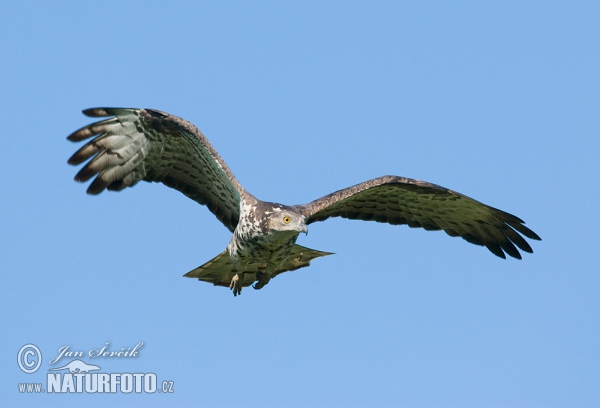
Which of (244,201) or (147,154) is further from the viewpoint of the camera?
(147,154)

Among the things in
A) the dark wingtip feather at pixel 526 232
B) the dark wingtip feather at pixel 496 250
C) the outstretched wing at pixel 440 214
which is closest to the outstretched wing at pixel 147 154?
the outstretched wing at pixel 440 214

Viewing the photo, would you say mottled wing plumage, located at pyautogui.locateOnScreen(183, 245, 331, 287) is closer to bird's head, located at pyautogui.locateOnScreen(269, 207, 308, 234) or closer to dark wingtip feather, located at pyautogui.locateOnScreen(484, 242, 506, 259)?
bird's head, located at pyautogui.locateOnScreen(269, 207, 308, 234)

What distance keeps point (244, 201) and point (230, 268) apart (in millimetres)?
1376

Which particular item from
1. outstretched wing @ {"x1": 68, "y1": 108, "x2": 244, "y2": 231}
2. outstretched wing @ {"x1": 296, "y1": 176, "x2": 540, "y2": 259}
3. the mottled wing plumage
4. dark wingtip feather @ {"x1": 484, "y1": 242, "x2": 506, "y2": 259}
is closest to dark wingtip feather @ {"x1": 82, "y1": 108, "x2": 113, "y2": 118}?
outstretched wing @ {"x1": 68, "y1": 108, "x2": 244, "y2": 231}

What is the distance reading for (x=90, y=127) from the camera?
14070 millimetres

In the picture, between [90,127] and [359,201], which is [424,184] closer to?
[359,201]

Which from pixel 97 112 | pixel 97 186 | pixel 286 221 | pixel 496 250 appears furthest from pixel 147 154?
pixel 496 250

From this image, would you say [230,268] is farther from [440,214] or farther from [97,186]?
[440,214]

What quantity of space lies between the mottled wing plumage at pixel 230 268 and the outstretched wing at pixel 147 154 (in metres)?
0.91

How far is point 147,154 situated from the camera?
14.4 m

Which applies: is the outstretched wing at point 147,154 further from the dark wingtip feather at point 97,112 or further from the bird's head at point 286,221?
the bird's head at point 286,221

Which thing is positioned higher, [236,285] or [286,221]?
[286,221]

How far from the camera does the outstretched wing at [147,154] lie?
14.0 m

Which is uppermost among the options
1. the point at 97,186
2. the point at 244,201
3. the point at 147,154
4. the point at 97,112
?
the point at 97,112
